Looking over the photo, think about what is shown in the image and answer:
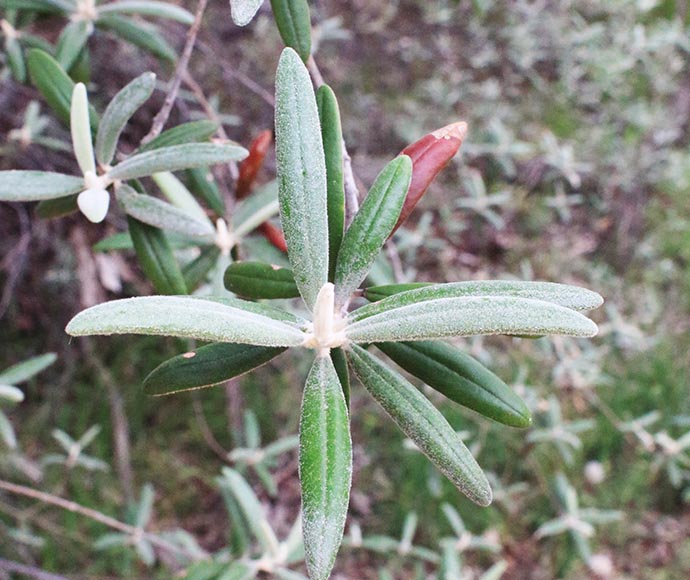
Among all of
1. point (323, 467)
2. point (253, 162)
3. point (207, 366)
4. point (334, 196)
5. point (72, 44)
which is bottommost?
point (323, 467)

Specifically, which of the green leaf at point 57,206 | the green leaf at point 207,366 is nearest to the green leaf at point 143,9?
the green leaf at point 57,206

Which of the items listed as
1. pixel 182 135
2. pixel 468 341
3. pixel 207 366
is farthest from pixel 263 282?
pixel 468 341

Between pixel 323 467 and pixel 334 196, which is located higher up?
pixel 334 196

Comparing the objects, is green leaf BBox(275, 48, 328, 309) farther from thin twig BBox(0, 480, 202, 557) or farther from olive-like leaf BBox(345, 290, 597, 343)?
thin twig BBox(0, 480, 202, 557)

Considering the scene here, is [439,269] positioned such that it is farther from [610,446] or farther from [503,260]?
[610,446]

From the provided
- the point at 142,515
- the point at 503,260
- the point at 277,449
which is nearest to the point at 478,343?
the point at 277,449

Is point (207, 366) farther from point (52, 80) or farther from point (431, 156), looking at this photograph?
point (52, 80)

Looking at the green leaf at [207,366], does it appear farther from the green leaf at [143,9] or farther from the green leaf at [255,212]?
the green leaf at [143,9]
